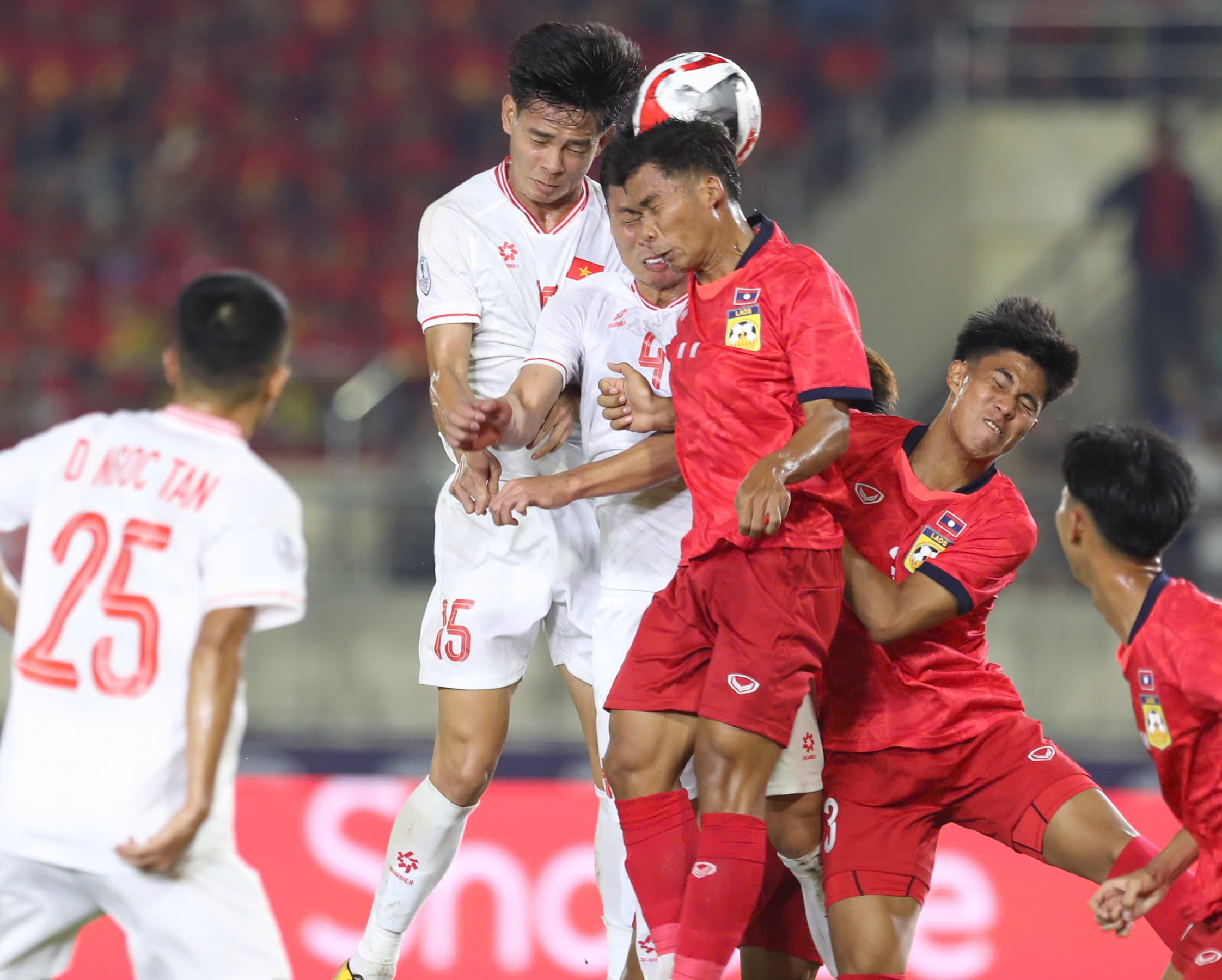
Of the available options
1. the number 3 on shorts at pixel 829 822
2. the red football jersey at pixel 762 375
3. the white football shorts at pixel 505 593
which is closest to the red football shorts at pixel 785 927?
the number 3 on shorts at pixel 829 822

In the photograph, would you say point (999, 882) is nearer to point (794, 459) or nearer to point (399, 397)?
point (794, 459)

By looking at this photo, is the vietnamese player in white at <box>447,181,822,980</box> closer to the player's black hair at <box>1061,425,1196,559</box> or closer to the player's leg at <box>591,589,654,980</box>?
the player's leg at <box>591,589,654,980</box>

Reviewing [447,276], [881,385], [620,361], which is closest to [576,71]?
[447,276]

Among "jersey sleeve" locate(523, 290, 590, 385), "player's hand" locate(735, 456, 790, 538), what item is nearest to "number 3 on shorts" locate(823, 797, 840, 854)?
"player's hand" locate(735, 456, 790, 538)

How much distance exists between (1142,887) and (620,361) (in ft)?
5.44

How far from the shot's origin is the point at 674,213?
3336 mm

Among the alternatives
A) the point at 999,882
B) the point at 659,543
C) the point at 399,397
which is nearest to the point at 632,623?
the point at 659,543

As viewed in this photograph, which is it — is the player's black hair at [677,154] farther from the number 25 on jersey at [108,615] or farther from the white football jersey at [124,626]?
the number 25 on jersey at [108,615]

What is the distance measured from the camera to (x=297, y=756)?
6633 millimetres

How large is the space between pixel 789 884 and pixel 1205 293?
20.0ft

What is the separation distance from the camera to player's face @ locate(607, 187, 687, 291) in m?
3.39

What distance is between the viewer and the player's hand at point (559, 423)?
12.7 ft

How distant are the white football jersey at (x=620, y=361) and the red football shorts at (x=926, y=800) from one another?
0.66 metres

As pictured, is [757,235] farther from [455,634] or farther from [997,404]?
[455,634]
